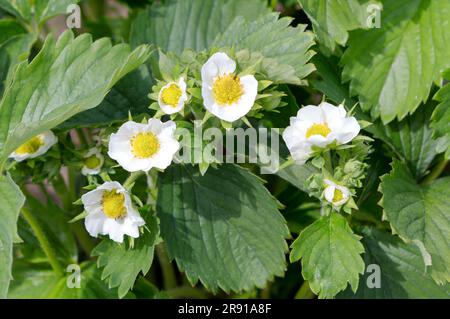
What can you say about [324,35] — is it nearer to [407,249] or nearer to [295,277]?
[407,249]

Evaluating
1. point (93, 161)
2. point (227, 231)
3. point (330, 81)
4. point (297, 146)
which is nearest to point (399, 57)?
point (330, 81)

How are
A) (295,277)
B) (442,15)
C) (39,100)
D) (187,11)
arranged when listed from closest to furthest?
(39,100)
(442,15)
(187,11)
(295,277)

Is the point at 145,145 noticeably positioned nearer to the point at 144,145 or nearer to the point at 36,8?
the point at 144,145

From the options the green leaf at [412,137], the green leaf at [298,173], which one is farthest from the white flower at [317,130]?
the green leaf at [412,137]

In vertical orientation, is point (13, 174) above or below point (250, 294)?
above

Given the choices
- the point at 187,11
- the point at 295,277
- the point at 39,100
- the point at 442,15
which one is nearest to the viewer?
the point at 39,100

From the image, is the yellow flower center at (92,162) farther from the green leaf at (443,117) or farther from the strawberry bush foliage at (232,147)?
the green leaf at (443,117)

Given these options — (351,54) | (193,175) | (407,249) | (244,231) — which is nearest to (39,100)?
(193,175)
